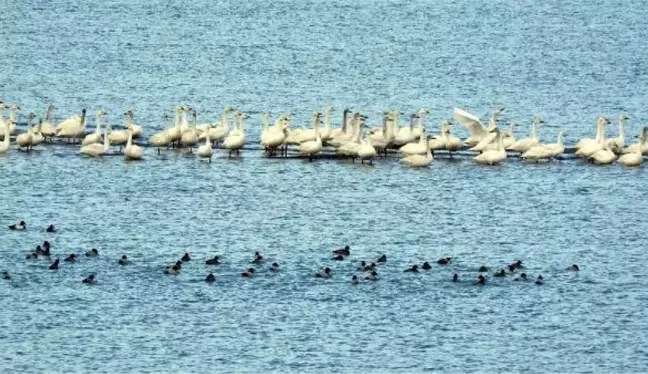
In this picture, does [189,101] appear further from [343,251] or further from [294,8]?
[294,8]

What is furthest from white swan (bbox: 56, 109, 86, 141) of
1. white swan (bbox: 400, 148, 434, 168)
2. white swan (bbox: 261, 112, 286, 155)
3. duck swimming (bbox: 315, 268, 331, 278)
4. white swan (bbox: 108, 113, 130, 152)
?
duck swimming (bbox: 315, 268, 331, 278)

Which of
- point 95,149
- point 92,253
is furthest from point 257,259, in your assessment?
point 95,149

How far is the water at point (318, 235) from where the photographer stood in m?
32.0

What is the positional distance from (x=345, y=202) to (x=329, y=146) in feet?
20.8

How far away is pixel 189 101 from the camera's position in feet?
204

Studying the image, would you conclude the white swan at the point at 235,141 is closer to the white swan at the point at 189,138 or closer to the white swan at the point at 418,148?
the white swan at the point at 189,138

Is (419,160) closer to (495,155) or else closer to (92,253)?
(495,155)

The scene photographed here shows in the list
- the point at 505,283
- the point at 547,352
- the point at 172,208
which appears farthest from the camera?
the point at 172,208

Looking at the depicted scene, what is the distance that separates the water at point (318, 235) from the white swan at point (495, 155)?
656mm

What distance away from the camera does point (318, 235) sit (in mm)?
39938

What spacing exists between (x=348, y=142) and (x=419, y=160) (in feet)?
7.05

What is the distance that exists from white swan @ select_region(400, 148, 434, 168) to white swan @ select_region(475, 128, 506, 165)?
1.28 m

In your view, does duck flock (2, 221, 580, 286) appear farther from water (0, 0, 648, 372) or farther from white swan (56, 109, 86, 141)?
white swan (56, 109, 86, 141)

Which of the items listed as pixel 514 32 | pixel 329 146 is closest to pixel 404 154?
pixel 329 146
